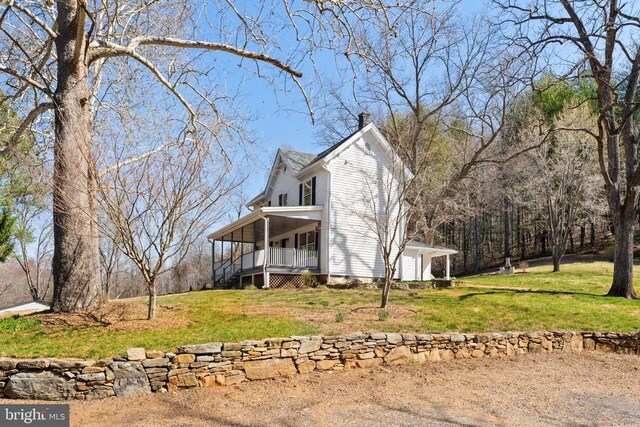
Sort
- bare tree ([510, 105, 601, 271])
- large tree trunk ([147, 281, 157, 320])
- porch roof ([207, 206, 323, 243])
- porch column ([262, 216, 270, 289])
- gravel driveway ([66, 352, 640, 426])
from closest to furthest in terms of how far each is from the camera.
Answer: gravel driveway ([66, 352, 640, 426]) → large tree trunk ([147, 281, 157, 320]) → porch column ([262, 216, 270, 289]) → porch roof ([207, 206, 323, 243]) → bare tree ([510, 105, 601, 271])

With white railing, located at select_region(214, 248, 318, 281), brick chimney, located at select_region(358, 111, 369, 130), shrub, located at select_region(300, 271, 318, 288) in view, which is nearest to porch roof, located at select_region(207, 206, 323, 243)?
white railing, located at select_region(214, 248, 318, 281)

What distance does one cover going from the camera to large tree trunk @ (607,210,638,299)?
14.2m

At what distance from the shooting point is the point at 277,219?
20.0 meters

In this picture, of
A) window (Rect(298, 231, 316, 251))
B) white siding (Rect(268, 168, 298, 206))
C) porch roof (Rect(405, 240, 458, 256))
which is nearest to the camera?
window (Rect(298, 231, 316, 251))

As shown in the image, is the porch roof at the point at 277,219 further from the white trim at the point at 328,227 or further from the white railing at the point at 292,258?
the white railing at the point at 292,258

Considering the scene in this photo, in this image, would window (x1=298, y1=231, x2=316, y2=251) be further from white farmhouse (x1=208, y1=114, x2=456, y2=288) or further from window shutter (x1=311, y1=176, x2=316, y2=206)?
window shutter (x1=311, y1=176, x2=316, y2=206)

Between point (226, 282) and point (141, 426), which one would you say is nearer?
point (141, 426)

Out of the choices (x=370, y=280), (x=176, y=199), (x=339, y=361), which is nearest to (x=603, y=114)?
(x=370, y=280)

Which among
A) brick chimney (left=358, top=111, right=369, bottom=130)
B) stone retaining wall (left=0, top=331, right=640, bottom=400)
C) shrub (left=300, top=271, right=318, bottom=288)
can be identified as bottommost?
stone retaining wall (left=0, top=331, right=640, bottom=400)

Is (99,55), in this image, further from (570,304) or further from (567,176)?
(567,176)

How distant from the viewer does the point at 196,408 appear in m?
5.91

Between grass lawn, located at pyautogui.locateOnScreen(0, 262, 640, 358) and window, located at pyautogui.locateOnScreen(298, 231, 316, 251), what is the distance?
23.5ft

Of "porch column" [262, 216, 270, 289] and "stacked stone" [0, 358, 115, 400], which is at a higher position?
"porch column" [262, 216, 270, 289]

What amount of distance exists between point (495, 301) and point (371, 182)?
9.09 metres
